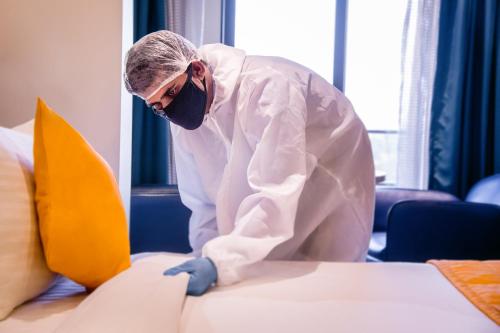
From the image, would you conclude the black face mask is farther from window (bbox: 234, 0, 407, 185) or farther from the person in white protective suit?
window (bbox: 234, 0, 407, 185)

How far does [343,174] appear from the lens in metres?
1.38

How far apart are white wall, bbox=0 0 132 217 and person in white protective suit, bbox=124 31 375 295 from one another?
0.21 m

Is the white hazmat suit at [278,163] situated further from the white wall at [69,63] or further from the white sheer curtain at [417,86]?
the white sheer curtain at [417,86]

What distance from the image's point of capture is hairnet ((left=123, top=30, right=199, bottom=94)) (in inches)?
47.9

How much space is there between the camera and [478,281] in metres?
1.00

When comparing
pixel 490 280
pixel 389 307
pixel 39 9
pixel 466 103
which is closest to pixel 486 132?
pixel 466 103

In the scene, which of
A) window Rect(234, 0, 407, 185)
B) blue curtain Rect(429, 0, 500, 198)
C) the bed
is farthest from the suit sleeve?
blue curtain Rect(429, 0, 500, 198)

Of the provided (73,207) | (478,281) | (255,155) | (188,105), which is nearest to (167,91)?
Answer: (188,105)

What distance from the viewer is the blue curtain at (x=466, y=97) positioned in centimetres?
303

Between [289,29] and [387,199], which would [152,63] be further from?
[289,29]

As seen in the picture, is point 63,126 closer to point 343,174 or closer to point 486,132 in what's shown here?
point 343,174

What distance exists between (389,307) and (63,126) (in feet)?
2.50

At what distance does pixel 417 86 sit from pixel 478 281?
8.00ft

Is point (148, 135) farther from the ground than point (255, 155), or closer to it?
closer to it
